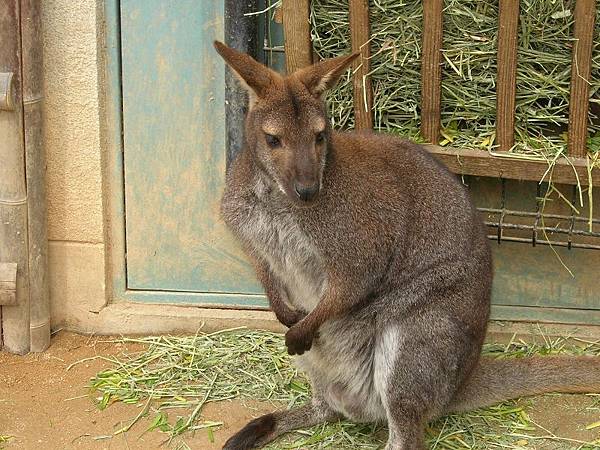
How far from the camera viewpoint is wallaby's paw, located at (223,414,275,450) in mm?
4629

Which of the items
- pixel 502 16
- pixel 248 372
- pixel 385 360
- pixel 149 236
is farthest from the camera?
pixel 149 236

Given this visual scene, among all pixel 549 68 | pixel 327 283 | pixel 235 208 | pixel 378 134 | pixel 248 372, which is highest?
pixel 549 68

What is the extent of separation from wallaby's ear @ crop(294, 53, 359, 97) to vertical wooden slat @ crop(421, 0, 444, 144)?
0.69 metres

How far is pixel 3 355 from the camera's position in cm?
559

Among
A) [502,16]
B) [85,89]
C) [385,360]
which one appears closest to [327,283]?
[385,360]

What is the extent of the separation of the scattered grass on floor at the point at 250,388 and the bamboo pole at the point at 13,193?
573 mm

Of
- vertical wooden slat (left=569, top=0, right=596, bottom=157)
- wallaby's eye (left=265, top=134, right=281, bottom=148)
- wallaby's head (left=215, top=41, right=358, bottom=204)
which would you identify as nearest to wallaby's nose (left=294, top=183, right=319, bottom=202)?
wallaby's head (left=215, top=41, right=358, bottom=204)

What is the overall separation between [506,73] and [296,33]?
102 centimetres

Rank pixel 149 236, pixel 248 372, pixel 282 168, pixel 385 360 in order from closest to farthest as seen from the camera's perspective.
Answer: pixel 282 168 → pixel 385 360 → pixel 248 372 → pixel 149 236

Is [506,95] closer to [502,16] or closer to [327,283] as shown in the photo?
[502,16]

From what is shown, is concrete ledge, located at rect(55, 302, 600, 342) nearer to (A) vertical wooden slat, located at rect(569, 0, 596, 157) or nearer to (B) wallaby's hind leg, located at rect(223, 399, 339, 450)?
(B) wallaby's hind leg, located at rect(223, 399, 339, 450)

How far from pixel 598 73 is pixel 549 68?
0.75 feet

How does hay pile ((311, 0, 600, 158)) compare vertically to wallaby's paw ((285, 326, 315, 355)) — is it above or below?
above

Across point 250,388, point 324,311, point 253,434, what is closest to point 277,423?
point 253,434
